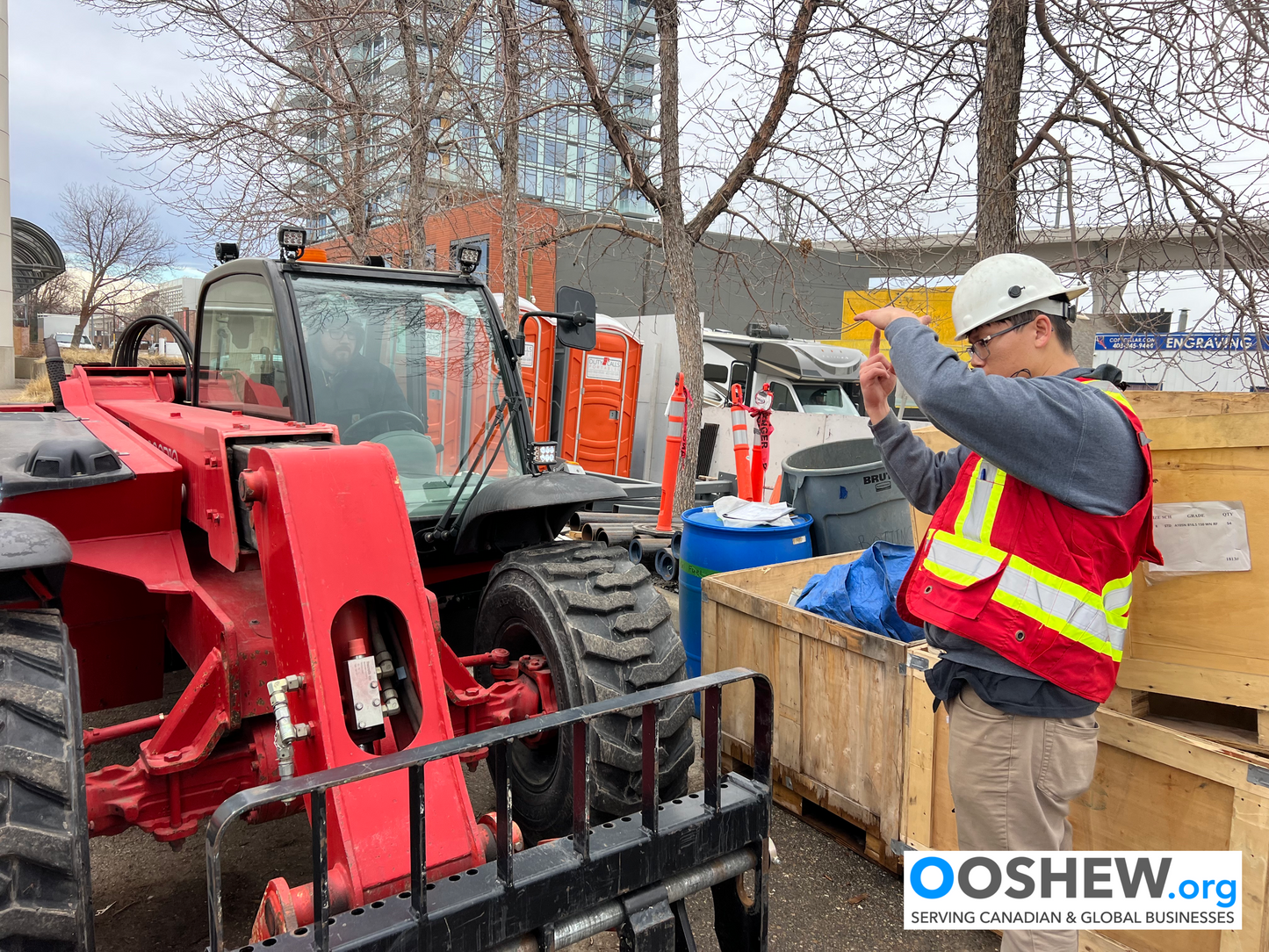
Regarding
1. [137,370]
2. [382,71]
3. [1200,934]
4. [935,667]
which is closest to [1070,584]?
[935,667]

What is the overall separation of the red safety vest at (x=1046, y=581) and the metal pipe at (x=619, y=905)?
86 cm

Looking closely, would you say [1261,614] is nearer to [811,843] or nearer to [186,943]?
[811,843]

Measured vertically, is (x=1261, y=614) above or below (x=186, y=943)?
above

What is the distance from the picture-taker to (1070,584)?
7.17ft

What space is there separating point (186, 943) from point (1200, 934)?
11.2 ft

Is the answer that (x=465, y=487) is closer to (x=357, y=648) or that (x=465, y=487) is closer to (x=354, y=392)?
(x=354, y=392)

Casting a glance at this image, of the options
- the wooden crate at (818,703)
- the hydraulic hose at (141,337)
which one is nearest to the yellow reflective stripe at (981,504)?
the wooden crate at (818,703)

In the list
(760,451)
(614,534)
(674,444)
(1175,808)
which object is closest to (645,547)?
(614,534)

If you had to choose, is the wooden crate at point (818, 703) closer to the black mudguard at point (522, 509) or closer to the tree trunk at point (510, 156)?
the black mudguard at point (522, 509)

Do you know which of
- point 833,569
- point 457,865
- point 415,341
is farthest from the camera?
point 833,569

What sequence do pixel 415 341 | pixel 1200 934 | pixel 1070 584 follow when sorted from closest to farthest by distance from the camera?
pixel 1070 584, pixel 1200 934, pixel 415 341

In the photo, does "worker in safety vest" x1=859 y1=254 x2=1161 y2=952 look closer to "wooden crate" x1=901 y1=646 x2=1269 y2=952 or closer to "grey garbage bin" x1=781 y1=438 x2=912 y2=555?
"wooden crate" x1=901 y1=646 x2=1269 y2=952

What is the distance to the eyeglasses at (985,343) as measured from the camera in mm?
2352

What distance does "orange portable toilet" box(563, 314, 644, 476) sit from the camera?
12953 mm
